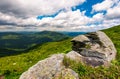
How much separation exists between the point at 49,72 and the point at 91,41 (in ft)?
31.6

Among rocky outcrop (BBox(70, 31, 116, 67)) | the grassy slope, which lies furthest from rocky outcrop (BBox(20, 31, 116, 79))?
the grassy slope

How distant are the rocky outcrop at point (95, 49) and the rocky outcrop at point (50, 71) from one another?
352 cm

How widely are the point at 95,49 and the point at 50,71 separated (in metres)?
8.11

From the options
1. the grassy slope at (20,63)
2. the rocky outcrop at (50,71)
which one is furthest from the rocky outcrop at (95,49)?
the grassy slope at (20,63)

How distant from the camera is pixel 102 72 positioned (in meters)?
18.4

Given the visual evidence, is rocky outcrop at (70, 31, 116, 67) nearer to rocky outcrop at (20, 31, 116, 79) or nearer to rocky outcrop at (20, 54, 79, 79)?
rocky outcrop at (20, 31, 116, 79)

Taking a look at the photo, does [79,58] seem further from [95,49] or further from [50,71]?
[50,71]

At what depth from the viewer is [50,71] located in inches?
639

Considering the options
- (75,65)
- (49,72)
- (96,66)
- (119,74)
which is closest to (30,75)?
(49,72)

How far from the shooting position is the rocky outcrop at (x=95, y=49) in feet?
65.9

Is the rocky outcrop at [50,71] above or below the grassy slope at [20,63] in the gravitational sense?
above

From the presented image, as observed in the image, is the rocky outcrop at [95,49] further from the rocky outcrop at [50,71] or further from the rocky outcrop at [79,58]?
the rocky outcrop at [50,71]

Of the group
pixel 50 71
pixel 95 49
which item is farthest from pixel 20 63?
pixel 50 71

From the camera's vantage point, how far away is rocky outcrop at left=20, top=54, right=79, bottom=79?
15898mm
